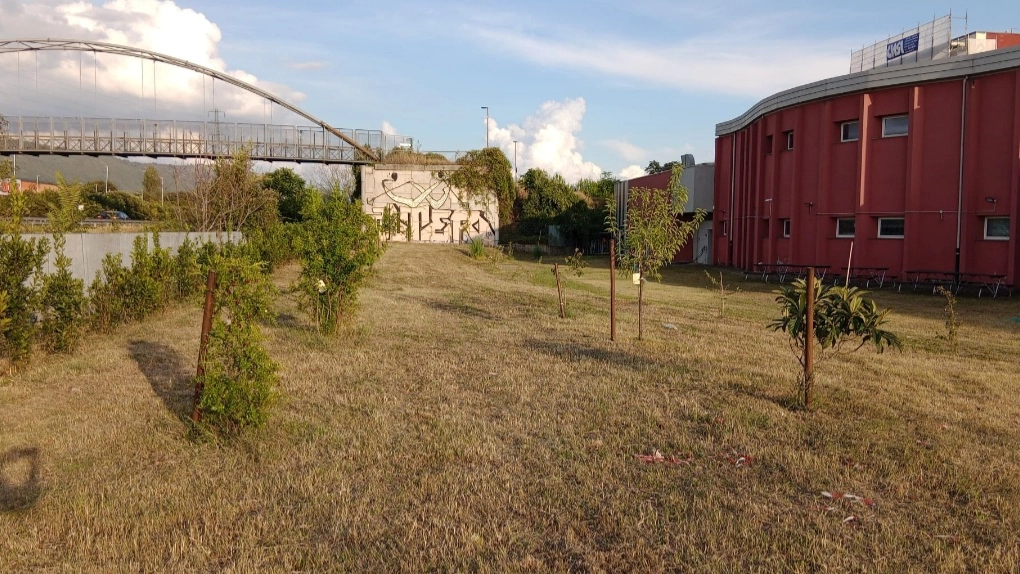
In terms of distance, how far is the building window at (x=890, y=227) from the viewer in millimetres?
22769

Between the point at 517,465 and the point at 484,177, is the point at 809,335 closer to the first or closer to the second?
the point at 517,465

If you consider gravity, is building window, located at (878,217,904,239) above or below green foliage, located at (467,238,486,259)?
above

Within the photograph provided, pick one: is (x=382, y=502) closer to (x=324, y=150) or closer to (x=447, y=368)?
(x=447, y=368)

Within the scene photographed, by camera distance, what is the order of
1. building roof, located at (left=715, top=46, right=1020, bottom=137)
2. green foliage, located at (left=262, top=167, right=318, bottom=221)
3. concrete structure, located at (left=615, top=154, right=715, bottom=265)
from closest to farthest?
building roof, located at (left=715, top=46, right=1020, bottom=137) < concrete structure, located at (left=615, top=154, right=715, bottom=265) < green foliage, located at (left=262, top=167, right=318, bottom=221)

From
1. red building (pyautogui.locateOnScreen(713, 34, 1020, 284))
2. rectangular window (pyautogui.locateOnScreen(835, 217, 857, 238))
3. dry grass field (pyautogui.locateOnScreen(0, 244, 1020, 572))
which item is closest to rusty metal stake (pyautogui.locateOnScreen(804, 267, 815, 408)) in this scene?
dry grass field (pyautogui.locateOnScreen(0, 244, 1020, 572))

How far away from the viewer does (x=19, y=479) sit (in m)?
5.30

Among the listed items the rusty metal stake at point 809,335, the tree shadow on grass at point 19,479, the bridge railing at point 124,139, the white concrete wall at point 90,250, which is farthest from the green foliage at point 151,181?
the rusty metal stake at point 809,335

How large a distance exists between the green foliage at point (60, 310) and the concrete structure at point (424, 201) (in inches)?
1268

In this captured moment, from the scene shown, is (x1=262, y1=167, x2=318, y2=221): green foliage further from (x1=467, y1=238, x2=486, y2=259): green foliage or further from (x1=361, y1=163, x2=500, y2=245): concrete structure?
(x1=467, y1=238, x2=486, y2=259): green foliage

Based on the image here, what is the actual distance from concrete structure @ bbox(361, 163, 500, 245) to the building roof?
1961cm

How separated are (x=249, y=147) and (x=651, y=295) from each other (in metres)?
15.5

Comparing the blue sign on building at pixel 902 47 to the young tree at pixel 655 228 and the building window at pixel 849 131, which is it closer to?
the building window at pixel 849 131

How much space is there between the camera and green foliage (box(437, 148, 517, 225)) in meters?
42.4

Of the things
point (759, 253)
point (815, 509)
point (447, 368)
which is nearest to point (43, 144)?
point (759, 253)
